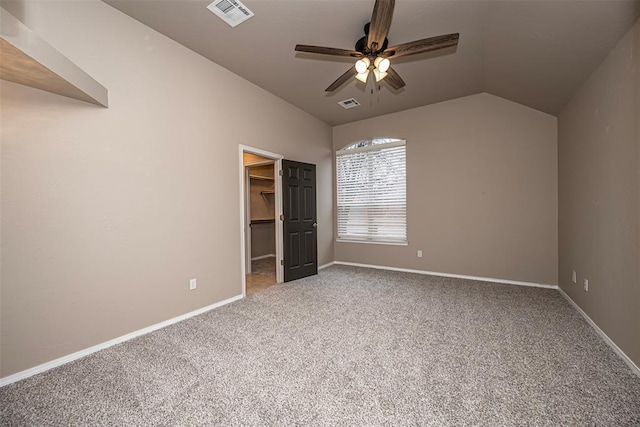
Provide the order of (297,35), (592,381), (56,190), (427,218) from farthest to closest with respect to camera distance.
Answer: (427,218) < (297,35) < (56,190) < (592,381)

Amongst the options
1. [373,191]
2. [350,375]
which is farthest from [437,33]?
[350,375]

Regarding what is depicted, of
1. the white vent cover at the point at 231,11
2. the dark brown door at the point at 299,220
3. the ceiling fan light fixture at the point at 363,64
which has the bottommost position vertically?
the dark brown door at the point at 299,220

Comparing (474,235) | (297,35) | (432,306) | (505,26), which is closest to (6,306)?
(297,35)

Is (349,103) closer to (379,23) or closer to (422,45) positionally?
(422,45)

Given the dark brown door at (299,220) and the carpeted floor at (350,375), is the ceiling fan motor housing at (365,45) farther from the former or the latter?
the carpeted floor at (350,375)

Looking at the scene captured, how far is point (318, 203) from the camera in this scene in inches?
211

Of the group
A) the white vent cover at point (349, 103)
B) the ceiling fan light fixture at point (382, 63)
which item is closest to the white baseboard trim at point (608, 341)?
the ceiling fan light fixture at point (382, 63)

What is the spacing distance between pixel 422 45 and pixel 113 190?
3106 mm

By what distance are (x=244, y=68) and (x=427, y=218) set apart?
3842 millimetres

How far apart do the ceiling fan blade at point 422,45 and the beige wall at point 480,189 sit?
2592 millimetres

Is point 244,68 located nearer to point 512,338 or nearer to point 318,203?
point 318,203

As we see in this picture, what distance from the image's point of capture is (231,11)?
2.51 meters

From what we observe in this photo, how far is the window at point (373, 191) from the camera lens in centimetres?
509

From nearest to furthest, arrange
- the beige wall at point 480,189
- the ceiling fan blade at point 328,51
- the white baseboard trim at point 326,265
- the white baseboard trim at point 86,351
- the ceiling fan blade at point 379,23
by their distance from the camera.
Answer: the ceiling fan blade at point 379,23 → the white baseboard trim at point 86,351 → the ceiling fan blade at point 328,51 → the beige wall at point 480,189 → the white baseboard trim at point 326,265
